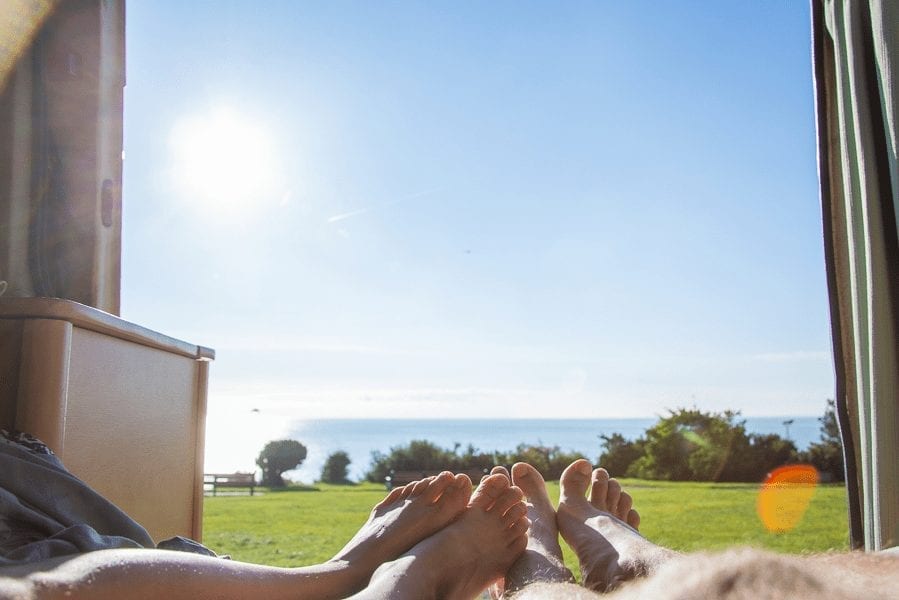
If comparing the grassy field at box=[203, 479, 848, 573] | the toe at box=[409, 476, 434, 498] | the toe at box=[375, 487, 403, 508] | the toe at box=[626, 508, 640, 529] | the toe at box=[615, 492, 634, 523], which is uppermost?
Result: the toe at box=[409, 476, 434, 498]

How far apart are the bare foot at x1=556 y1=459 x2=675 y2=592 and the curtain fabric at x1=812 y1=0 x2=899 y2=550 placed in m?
0.43

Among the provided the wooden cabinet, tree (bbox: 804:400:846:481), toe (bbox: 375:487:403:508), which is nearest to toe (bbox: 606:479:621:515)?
toe (bbox: 375:487:403:508)

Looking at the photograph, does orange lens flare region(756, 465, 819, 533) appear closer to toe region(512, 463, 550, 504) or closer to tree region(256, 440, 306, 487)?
toe region(512, 463, 550, 504)

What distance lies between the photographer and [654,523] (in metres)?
3.82

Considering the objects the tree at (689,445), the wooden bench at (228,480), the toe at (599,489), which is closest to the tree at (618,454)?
the tree at (689,445)

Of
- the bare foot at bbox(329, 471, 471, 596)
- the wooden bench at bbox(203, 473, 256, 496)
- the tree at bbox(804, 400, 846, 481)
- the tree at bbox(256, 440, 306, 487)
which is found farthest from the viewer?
the tree at bbox(256, 440, 306, 487)

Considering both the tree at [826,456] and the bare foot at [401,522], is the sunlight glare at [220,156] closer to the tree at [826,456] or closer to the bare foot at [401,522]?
the bare foot at [401,522]

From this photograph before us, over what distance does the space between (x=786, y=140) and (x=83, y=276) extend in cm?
485

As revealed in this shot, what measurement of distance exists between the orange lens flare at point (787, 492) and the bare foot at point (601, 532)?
2.99m

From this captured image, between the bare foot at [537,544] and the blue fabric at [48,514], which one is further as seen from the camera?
the bare foot at [537,544]

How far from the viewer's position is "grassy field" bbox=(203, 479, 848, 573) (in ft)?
11.6

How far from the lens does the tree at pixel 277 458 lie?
19.6 feet

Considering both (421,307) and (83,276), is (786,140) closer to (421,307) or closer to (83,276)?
(83,276)

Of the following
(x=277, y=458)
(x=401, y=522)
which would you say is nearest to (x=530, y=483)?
(x=401, y=522)
